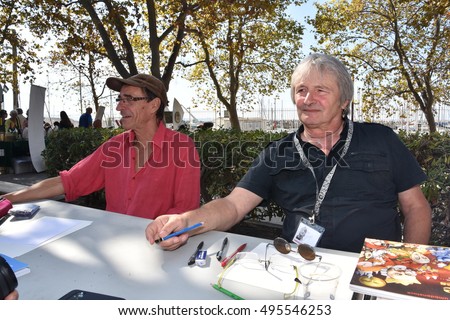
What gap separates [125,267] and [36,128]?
8240 mm

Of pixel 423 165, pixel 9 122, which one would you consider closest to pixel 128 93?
pixel 423 165

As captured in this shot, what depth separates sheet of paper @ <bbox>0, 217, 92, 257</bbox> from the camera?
5.18 feet

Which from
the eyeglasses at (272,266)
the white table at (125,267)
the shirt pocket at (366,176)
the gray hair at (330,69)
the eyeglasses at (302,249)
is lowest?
the white table at (125,267)

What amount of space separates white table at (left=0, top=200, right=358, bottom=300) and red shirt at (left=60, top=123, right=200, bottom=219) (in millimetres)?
556

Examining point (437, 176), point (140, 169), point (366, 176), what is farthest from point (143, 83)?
point (437, 176)

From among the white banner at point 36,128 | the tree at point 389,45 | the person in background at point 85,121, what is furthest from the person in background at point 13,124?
the tree at point 389,45

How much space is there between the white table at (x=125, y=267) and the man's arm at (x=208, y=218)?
0.17 ft

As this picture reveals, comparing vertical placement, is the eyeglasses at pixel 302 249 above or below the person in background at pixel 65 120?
below

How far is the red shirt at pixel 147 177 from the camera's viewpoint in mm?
2373

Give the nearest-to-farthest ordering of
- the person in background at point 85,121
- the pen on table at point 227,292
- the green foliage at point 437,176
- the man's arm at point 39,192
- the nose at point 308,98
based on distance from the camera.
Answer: the pen on table at point 227,292 → the nose at point 308,98 → the man's arm at point 39,192 → the green foliage at point 437,176 → the person in background at point 85,121

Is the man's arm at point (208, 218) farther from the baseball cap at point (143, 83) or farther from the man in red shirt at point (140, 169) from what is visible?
the baseball cap at point (143, 83)

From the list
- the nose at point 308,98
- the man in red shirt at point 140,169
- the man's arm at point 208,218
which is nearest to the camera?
the man's arm at point 208,218

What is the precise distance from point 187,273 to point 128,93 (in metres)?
1.64

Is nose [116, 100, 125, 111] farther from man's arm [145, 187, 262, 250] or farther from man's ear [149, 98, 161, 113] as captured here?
man's arm [145, 187, 262, 250]
